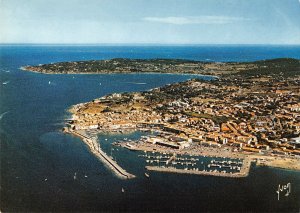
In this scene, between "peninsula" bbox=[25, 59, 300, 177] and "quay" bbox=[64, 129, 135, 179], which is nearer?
"quay" bbox=[64, 129, 135, 179]

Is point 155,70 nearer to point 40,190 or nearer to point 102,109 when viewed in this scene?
point 102,109

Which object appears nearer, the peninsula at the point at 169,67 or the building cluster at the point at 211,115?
the building cluster at the point at 211,115

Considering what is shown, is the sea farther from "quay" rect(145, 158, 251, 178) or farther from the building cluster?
the building cluster

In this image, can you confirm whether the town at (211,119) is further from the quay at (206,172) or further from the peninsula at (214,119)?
the quay at (206,172)

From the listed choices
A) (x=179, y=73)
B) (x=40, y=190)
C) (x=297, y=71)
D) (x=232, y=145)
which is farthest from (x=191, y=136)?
(x=179, y=73)

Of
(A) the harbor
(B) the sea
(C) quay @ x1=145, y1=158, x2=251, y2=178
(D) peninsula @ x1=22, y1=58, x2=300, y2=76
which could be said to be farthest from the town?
(D) peninsula @ x1=22, y1=58, x2=300, y2=76

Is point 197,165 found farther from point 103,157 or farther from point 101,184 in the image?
point 101,184

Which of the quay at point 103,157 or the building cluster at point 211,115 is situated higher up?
the building cluster at point 211,115

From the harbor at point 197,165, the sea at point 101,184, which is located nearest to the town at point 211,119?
the harbor at point 197,165
